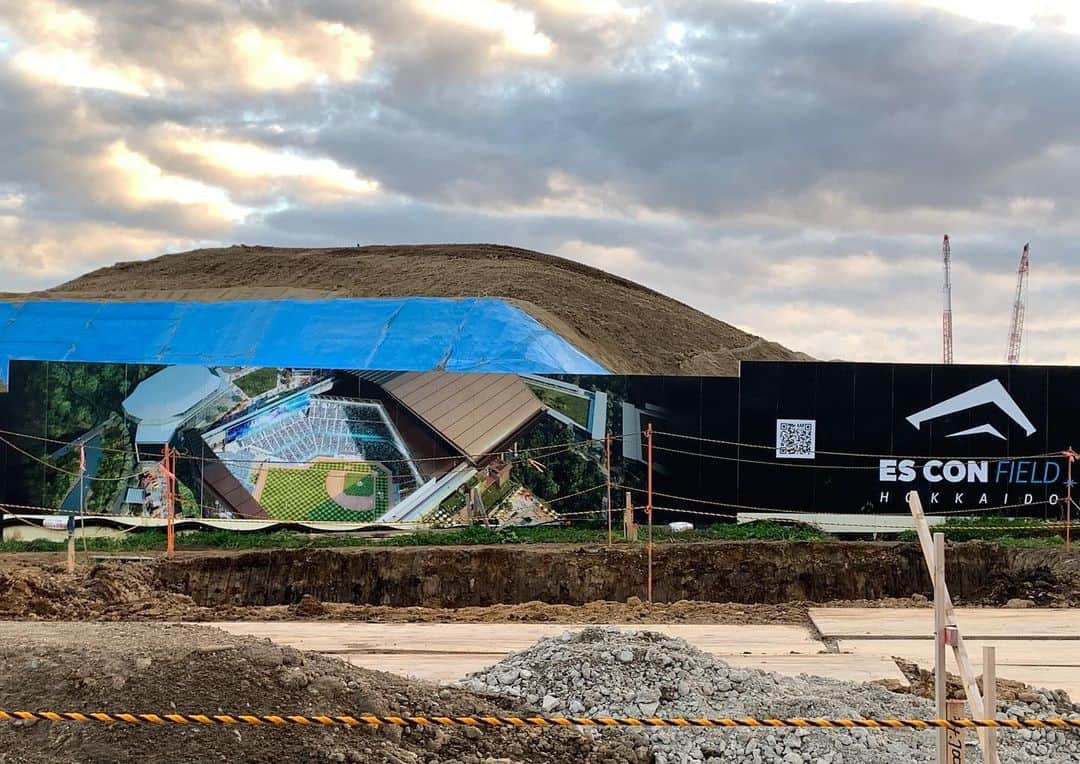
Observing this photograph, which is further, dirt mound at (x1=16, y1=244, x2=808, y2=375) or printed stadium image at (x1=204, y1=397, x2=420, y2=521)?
dirt mound at (x1=16, y1=244, x2=808, y2=375)

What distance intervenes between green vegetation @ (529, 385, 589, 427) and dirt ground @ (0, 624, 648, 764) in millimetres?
13551

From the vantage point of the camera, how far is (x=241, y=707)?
728 cm

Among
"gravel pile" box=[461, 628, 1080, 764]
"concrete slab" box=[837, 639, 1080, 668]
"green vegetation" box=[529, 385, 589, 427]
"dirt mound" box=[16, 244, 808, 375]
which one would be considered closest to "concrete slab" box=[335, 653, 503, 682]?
"gravel pile" box=[461, 628, 1080, 764]

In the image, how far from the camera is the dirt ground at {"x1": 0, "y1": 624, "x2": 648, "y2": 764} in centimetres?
688

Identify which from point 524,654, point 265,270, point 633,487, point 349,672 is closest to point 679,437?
point 633,487

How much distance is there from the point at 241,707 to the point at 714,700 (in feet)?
11.0

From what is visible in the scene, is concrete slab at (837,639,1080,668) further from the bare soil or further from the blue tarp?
the blue tarp

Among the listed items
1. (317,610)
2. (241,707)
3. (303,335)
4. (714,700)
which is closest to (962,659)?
(714,700)

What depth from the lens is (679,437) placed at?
21672mm

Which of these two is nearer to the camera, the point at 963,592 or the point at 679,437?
the point at 963,592

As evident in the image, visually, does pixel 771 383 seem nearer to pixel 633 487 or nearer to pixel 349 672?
pixel 633 487

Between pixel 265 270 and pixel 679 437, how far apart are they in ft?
124

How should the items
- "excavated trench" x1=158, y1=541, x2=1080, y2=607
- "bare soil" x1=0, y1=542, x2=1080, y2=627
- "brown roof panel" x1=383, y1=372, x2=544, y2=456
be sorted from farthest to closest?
"brown roof panel" x1=383, y1=372, x2=544, y2=456, "excavated trench" x1=158, y1=541, x2=1080, y2=607, "bare soil" x1=0, y1=542, x2=1080, y2=627

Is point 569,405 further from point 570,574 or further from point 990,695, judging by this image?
point 990,695
